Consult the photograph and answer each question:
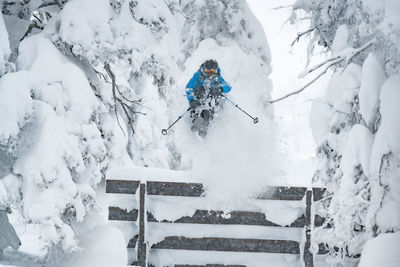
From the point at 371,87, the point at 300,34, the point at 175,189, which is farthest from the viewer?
the point at 300,34

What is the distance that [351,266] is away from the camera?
6.78 meters

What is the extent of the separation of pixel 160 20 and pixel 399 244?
754 centimetres

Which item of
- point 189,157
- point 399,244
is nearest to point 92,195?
point 399,244

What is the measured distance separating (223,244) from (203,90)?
5184mm

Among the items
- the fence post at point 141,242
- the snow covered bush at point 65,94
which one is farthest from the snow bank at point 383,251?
the snow covered bush at point 65,94

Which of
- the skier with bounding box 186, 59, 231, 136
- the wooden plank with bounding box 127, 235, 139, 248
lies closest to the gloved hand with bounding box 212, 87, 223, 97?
the skier with bounding box 186, 59, 231, 136

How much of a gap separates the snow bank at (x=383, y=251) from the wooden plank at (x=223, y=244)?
7.10 ft

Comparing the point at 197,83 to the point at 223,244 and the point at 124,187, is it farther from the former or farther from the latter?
the point at 223,244

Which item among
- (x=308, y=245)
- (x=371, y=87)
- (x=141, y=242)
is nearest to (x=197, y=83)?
(x=141, y=242)

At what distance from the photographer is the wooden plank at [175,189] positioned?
7.55 metres

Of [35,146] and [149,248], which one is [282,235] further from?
[35,146]

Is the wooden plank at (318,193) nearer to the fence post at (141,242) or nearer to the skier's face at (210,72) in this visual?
the fence post at (141,242)

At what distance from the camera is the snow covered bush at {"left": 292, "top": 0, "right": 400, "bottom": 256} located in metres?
5.61

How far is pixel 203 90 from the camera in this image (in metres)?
12.0
